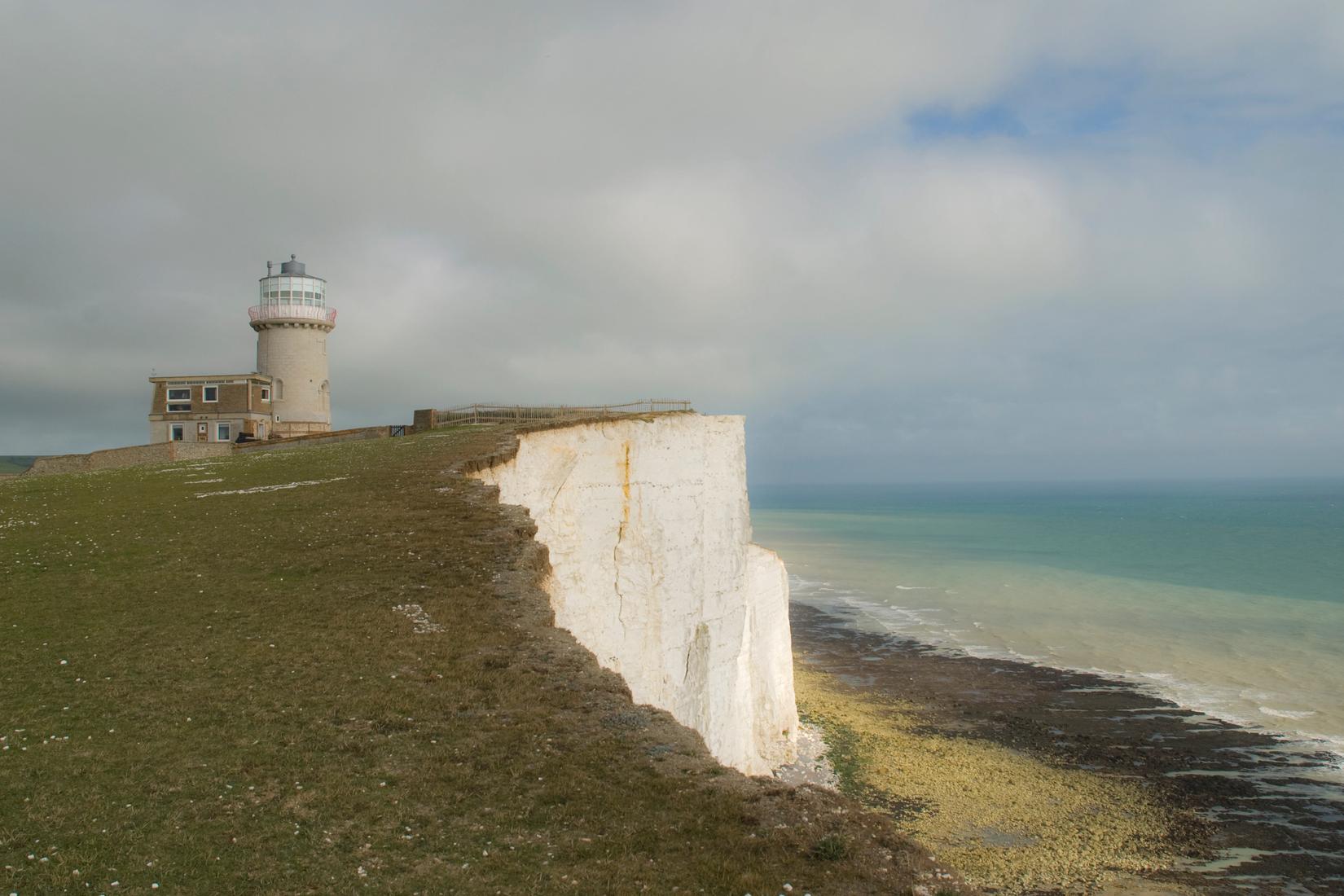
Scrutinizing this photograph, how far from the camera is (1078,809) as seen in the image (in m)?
20.6

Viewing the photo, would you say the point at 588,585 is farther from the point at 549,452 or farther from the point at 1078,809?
the point at 1078,809

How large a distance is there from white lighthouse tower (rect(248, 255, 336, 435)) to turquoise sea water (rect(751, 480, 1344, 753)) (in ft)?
110

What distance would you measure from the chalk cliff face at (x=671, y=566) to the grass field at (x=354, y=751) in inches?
299

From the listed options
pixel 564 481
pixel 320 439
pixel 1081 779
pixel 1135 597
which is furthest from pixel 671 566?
pixel 1135 597

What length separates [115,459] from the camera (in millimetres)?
38594

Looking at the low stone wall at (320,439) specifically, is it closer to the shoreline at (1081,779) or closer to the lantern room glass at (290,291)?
the lantern room glass at (290,291)

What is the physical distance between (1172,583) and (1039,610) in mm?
17512

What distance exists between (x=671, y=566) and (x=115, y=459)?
29.7 meters

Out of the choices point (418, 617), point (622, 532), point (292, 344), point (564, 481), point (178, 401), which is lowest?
point (622, 532)

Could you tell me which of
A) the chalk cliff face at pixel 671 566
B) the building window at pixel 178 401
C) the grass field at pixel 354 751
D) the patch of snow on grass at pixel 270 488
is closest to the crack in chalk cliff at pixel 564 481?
the chalk cliff face at pixel 671 566

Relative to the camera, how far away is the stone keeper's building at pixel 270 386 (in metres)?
47.6

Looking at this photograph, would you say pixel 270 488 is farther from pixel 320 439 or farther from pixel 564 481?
pixel 320 439

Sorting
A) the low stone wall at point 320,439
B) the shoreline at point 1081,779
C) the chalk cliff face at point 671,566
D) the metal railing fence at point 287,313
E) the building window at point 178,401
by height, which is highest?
the metal railing fence at point 287,313

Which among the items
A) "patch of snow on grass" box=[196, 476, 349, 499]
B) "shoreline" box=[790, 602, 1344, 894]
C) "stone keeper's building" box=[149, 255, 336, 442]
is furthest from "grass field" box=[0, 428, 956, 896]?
"stone keeper's building" box=[149, 255, 336, 442]
